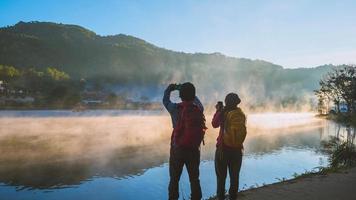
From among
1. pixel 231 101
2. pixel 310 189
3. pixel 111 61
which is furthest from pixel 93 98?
pixel 231 101

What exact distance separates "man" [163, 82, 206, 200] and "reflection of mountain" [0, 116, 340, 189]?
15.7 meters

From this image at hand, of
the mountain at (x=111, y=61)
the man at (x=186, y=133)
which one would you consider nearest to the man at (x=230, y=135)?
the man at (x=186, y=133)

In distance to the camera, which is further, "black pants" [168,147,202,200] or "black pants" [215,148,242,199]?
"black pants" [215,148,242,199]

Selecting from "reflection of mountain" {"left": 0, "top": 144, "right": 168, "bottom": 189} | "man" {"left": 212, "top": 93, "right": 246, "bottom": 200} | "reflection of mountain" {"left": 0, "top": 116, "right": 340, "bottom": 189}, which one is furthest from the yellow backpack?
"reflection of mountain" {"left": 0, "top": 116, "right": 340, "bottom": 189}

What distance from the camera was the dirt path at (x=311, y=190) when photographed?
844 cm

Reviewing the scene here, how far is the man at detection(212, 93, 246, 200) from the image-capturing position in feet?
23.0

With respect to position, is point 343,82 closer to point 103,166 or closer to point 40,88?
point 103,166

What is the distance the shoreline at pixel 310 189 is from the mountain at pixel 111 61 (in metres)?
122

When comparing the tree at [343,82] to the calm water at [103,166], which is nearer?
the calm water at [103,166]

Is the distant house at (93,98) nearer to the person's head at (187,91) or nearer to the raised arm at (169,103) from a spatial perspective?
the raised arm at (169,103)

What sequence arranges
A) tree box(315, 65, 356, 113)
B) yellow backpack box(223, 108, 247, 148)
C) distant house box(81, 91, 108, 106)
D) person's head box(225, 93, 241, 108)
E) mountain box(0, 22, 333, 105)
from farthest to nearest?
mountain box(0, 22, 333, 105)
distant house box(81, 91, 108, 106)
tree box(315, 65, 356, 113)
person's head box(225, 93, 241, 108)
yellow backpack box(223, 108, 247, 148)

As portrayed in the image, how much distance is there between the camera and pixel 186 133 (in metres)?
5.89

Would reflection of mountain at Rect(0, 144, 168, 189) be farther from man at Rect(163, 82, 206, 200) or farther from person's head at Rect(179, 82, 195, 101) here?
person's head at Rect(179, 82, 195, 101)

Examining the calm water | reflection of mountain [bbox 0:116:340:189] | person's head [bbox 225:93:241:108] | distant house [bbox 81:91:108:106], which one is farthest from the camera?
distant house [bbox 81:91:108:106]
